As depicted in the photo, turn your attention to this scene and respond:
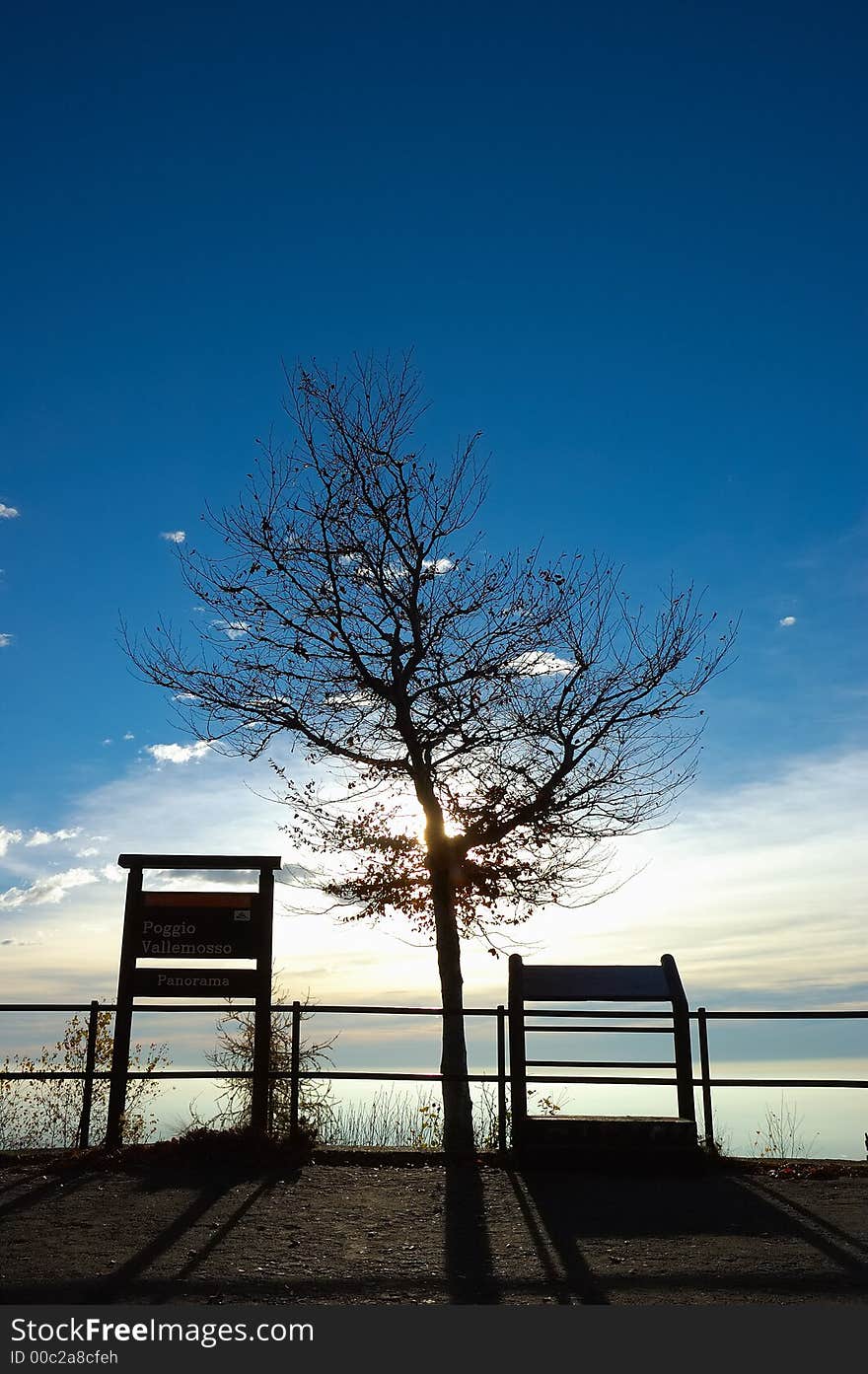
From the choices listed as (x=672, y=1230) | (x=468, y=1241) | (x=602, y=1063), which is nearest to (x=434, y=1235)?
(x=468, y=1241)

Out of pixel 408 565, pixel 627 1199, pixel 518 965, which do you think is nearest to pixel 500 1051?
pixel 518 965

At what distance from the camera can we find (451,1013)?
14336mm

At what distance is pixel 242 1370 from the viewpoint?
585cm

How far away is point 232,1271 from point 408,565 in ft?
34.7

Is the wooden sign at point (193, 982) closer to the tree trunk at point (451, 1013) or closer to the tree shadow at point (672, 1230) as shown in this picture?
the tree trunk at point (451, 1013)

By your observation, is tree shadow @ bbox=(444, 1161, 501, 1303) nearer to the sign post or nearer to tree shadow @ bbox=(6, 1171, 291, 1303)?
tree shadow @ bbox=(6, 1171, 291, 1303)

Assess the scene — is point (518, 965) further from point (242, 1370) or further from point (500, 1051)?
point (242, 1370)

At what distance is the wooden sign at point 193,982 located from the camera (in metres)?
14.0

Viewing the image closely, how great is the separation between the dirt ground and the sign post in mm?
1868

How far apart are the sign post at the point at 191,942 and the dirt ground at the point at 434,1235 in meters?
1.87

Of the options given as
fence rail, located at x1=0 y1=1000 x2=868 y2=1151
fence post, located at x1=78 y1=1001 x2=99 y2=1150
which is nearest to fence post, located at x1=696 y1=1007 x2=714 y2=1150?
fence rail, located at x1=0 y1=1000 x2=868 y2=1151

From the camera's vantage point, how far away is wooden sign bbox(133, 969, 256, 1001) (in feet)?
45.9

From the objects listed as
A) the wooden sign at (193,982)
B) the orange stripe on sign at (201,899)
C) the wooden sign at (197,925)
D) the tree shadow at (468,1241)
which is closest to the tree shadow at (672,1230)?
the tree shadow at (468,1241)

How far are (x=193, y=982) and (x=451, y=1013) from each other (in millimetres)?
3484
